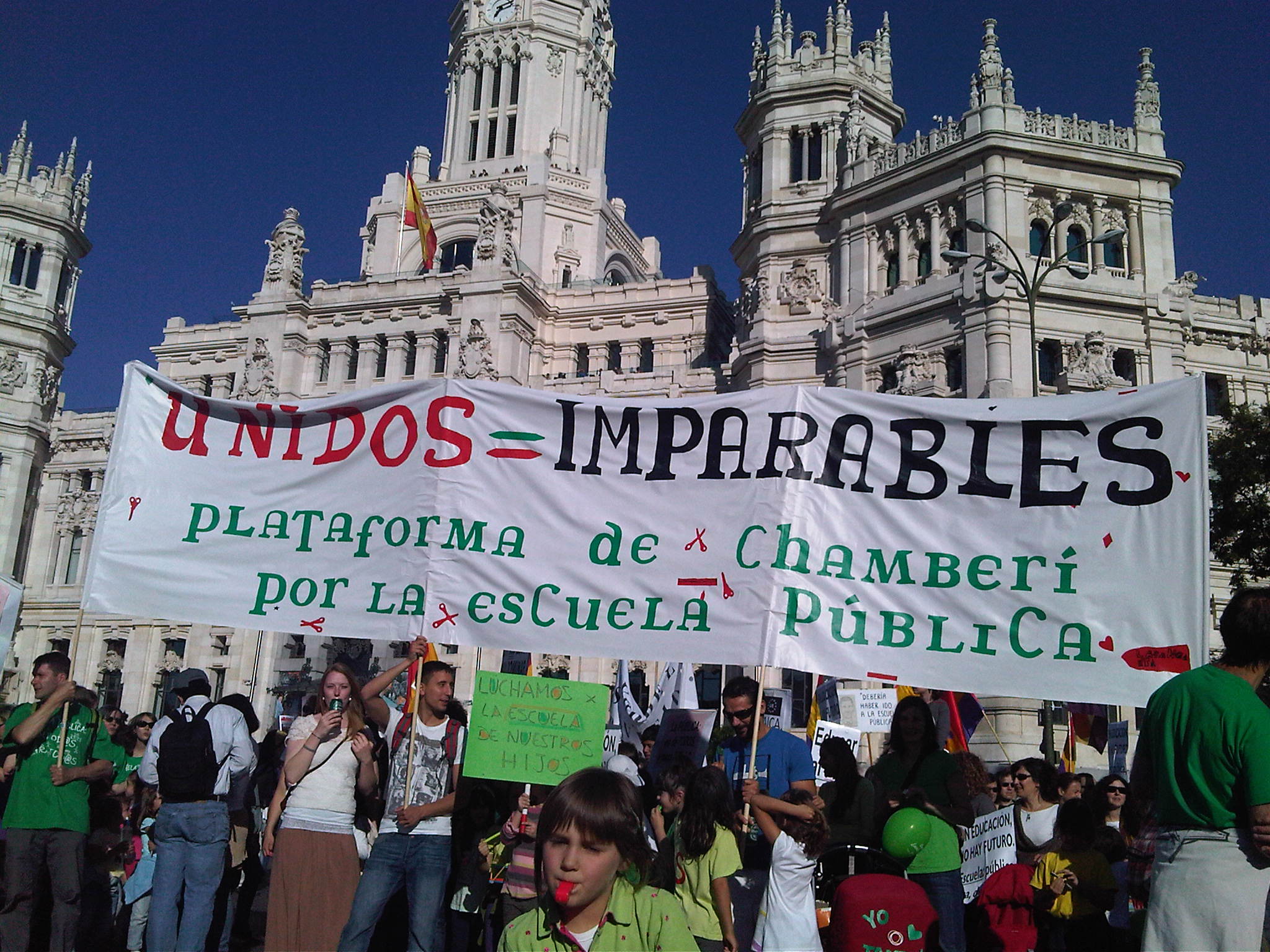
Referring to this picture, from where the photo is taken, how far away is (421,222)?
49.0 m

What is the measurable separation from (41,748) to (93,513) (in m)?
47.8

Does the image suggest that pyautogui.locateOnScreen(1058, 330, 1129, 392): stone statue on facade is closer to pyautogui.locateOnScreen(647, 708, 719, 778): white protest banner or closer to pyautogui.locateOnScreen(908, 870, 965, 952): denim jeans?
pyautogui.locateOnScreen(647, 708, 719, 778): white protest banner

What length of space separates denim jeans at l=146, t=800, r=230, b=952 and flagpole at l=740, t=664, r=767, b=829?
12.5 feet

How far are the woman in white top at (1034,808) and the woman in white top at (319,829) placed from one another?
4849 mm

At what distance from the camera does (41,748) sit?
7668 mm

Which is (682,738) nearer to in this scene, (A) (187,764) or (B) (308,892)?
(B) (308,892)

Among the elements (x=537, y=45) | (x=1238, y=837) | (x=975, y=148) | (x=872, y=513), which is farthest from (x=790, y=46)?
(x=1238, y=837)

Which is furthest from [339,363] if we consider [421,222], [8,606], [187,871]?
[187,871]

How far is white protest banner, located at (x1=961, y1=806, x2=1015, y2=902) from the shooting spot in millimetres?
8016

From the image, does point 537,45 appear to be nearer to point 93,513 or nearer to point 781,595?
point 93,513

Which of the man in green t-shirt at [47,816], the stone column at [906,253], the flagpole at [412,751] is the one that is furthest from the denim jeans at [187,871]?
the stone column at [906,253]

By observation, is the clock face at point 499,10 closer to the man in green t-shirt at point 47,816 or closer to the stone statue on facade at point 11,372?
the stone statue on facade at point 11,372

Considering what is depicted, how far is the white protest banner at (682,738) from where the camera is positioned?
8727 mm

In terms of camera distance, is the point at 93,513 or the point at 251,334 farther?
the point at 93,513
